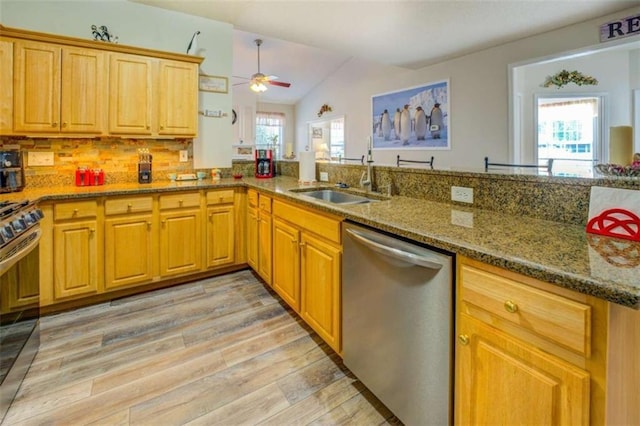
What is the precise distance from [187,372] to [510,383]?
5.29 feet

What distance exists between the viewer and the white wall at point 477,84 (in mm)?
3926

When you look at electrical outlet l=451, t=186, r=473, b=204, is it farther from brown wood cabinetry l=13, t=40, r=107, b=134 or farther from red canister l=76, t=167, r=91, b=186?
red canister l=76, t=167, r=91, b=186

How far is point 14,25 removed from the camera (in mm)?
2740

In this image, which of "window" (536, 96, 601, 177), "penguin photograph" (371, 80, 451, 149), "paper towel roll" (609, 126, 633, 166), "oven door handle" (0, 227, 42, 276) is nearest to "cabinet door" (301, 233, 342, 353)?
"paper towel roll" (609, 126, 633, 166)

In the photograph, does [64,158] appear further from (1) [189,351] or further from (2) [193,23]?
(1) [189,351]

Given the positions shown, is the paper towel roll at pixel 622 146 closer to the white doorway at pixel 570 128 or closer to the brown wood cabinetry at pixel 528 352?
the brown wood cabinetry at pixel 528 352

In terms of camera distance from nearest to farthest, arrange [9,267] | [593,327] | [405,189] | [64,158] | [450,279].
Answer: [593,327] < [450,279] < [9,267] < [405,189] < [64,158]

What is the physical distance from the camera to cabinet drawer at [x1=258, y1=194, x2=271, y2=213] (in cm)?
274

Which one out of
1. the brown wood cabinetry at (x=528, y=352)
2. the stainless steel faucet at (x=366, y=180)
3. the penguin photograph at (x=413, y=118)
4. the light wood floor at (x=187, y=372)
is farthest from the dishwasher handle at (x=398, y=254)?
the penguin photograph at (x=413, y=118)

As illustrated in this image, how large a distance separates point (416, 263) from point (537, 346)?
0.44m

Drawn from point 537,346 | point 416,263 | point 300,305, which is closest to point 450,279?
point 416,263

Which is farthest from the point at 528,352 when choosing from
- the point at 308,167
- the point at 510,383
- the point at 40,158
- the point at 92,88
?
the point at 40,158

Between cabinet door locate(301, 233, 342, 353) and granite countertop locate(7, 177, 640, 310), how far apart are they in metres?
0.26

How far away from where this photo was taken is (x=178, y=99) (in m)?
3.19
